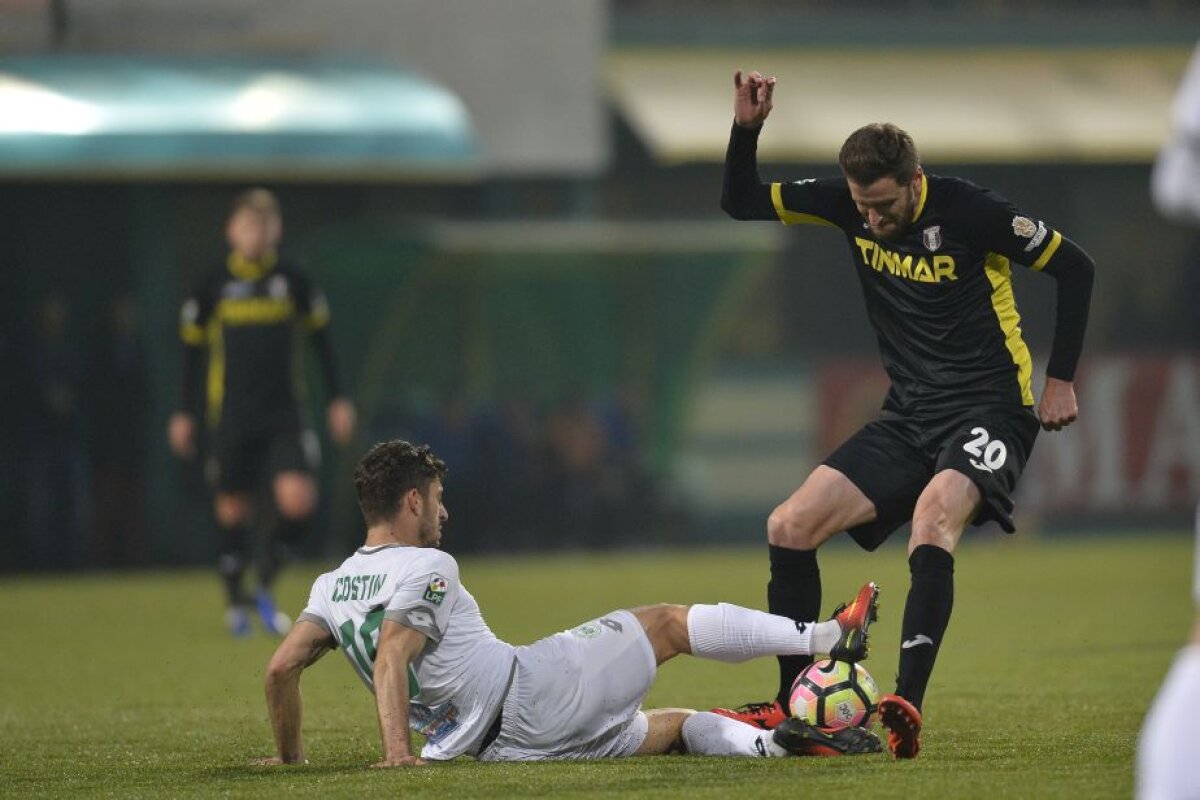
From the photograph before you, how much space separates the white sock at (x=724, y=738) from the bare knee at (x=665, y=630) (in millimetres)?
289

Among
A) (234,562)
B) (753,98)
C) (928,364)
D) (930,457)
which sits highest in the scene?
(753,98)

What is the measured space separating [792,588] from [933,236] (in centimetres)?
116

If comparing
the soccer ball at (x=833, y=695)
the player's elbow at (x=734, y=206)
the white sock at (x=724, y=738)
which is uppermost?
the player's elbow at (x=734, y=206)

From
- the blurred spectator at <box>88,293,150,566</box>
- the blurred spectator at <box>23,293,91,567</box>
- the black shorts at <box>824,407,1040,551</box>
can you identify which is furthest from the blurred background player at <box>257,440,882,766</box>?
the blurred spectator at <box>88,293,150,566</box>

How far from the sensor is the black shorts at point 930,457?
6961 millimetres

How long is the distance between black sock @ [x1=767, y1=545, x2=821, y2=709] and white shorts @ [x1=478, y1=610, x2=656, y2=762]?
2.03 feet

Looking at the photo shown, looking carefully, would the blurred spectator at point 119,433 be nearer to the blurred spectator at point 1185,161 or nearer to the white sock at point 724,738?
the white sock at point 724,738

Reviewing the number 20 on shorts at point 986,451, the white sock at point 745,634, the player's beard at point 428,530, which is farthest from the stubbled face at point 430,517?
the number 20 on shorts at point 986,451

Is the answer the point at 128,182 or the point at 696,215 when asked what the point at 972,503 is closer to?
the point at 128,182

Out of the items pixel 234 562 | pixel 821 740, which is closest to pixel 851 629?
pixel 821 740

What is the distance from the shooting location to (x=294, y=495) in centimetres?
1247

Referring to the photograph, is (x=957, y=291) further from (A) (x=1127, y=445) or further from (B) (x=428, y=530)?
(A) (x=1127, y=445)

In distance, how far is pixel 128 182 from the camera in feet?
64.8

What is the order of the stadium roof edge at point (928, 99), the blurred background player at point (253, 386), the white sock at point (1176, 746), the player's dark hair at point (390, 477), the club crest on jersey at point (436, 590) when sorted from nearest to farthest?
the white sock at point (1176, 746) → the club crest on jersey at point (436, 590) → the player's dark hair at point (390, 477) → the blurred background player at point (253, 386) → the stadium roof edge at point (928, 99)
